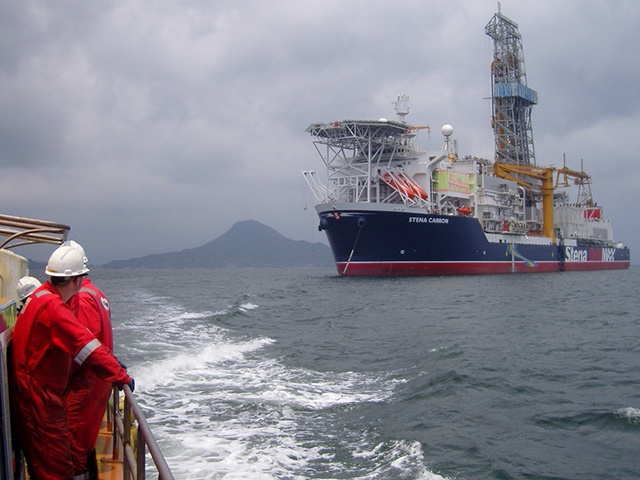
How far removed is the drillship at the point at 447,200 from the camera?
3666 centimetres

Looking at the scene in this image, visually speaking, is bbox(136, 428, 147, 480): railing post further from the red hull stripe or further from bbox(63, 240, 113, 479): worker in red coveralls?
the red hull stripe

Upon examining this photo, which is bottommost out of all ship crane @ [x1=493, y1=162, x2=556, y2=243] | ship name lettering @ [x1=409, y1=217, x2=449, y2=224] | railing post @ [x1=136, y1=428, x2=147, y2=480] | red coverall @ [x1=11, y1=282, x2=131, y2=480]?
railing post @ [x1=136, y1=428, x2=147, y2=480]

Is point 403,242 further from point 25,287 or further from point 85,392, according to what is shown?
point 85,392

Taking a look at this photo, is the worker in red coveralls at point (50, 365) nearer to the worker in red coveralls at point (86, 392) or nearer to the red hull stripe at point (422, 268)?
the worker in red coveralls at point (86, 392)

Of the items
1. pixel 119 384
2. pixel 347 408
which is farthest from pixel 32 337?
pixel 347 408

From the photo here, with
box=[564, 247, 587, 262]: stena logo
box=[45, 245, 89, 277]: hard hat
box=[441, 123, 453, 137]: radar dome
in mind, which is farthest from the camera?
box=[564, 247, 587, 262]: stena logo

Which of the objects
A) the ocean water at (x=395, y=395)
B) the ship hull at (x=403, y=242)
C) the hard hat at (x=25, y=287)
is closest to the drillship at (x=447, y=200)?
the ship hull at (x=403, y=242)

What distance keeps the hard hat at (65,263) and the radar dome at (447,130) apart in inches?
1833

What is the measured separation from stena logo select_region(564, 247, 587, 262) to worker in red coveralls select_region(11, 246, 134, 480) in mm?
54315

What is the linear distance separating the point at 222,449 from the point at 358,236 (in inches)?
1179

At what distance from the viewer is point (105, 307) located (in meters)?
3.47

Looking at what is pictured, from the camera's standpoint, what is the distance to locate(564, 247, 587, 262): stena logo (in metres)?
53.0

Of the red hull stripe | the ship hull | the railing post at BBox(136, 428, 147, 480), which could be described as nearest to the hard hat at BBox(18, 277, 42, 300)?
the railing post at BBox(136, 428, 147, 480)

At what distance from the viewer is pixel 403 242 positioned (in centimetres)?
3650
